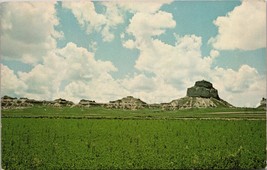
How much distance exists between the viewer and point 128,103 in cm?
1448

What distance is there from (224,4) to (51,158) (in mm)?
6777

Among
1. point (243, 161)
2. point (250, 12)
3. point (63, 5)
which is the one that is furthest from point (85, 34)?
point (243, 161)

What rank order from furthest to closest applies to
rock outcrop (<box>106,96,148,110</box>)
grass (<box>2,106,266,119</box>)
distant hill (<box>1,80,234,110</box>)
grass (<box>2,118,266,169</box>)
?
grass (<box>2,106,266,119</box>), distant hill (<box>1,80,234,110</box>), rock outcrop (<box>106,96,148,110</box>), grass (<box>2,118,266,169</box>)

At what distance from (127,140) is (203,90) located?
3.02m

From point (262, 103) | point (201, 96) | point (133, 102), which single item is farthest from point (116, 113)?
point (262, 103)

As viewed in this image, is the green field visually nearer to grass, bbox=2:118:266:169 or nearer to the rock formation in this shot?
grass, bbox=2:118:266:169

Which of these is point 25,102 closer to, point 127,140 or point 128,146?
point 127,140

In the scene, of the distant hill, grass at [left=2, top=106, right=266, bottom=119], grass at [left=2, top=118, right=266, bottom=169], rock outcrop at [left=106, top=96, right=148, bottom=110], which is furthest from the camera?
grass at [left=2, top=106, right=266, bottom=119]

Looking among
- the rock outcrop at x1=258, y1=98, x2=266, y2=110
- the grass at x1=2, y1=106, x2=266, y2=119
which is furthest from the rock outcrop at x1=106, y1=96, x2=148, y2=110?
the rock outcrop at x1=258, y1=98, x2=266, y2=110

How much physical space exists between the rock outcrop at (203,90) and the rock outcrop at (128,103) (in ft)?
5.15

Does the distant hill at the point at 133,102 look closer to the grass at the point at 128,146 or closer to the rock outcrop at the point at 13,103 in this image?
the rock outcrop at the point at 13,103

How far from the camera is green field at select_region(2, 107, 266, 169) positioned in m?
13.3

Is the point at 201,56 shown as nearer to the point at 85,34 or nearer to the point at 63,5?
the point at 85,34

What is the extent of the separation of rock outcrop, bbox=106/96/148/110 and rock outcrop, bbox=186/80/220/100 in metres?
1.57
